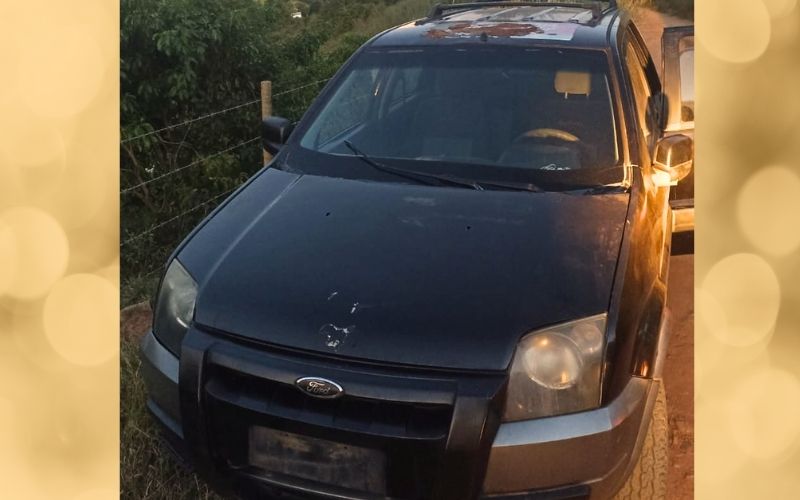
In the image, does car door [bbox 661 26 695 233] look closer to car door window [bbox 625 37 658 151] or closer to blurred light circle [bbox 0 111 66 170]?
car door window [bbox 625 37 658 151]

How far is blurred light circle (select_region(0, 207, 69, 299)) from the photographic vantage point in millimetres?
1172

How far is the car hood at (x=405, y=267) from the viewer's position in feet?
6.39

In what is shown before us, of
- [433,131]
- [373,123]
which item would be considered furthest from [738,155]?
[373,123]

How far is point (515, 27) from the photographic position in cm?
338

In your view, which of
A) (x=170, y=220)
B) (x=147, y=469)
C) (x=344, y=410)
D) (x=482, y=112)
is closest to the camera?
(x=344, y=410)

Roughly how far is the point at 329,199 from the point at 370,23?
44.1 feet

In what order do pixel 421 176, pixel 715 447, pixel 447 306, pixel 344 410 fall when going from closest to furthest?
pixel 715 447 → pixel 344 410 → pixel 447 306 → pixel 421 176

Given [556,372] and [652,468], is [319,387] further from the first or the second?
[652,468]

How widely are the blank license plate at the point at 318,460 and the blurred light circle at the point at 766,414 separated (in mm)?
838

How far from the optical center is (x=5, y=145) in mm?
1148

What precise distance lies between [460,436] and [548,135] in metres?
1.45

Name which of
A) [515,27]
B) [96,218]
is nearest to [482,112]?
[515,27]

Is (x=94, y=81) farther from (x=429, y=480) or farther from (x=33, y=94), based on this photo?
(x=429, y=480)

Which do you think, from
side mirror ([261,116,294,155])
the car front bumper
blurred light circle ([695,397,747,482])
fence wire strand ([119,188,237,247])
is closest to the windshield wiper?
side mirror ([261,116,294,155])
